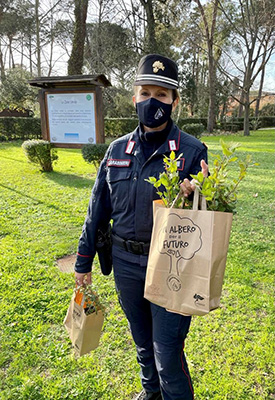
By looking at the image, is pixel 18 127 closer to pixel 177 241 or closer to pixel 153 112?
pixel 153 112

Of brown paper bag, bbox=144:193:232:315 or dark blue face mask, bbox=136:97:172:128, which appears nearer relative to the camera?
brown paper bag, bbox=144:193:232:315

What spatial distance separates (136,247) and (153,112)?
73cm

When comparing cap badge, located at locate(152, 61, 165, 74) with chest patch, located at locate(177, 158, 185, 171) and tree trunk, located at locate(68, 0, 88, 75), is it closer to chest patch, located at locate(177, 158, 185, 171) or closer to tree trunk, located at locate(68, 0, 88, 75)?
chest patch, located at locate(177, 158, 185, 171)

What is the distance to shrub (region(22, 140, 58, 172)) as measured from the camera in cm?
843

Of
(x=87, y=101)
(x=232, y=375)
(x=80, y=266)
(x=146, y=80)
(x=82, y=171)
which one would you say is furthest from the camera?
(x=82, y=171)

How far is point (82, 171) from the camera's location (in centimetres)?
943

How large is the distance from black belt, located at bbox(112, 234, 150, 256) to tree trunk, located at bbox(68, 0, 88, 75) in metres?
11.8

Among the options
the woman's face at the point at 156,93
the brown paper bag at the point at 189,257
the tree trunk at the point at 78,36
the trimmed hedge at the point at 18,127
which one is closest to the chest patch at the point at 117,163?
the woman's face at the point at 156,93

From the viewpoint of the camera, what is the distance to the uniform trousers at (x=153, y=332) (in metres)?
1.45

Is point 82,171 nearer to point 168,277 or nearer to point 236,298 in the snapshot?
point 236,298

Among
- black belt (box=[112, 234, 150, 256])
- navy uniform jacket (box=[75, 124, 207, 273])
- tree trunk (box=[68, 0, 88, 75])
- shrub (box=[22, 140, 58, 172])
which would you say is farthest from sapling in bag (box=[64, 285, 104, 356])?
tree trunk (box=[68, 0, 88, 75])

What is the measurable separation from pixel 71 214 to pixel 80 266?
3.80 metres

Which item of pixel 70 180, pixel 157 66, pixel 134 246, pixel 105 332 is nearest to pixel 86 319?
pixel 134 246

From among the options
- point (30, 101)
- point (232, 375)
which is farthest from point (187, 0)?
point (232, 375)
